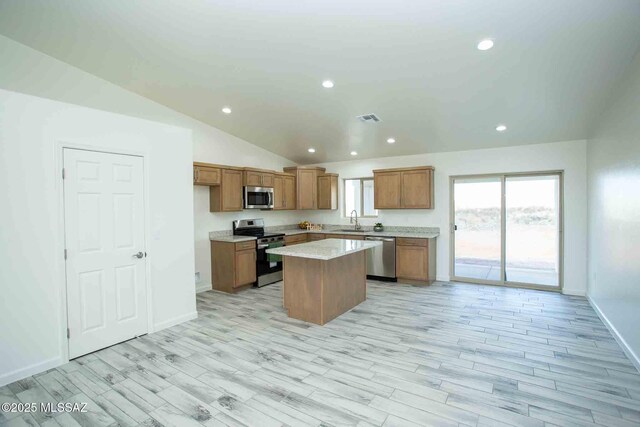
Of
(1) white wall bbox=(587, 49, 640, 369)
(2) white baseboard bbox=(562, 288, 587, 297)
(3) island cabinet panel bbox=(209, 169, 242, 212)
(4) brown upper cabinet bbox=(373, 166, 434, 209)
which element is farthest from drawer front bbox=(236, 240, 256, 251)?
(2) white baseboard bbox=(562, 288, 587, 297)

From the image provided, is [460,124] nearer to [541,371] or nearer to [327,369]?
[541,371]

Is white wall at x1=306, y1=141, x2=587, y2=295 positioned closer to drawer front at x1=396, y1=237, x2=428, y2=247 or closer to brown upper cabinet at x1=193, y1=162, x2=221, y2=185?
drawer front at x1=396, y1=237, x2=428, y2=247

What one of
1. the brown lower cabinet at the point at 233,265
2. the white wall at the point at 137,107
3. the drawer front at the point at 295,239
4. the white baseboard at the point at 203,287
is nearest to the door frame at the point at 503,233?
the drawer front at the point at 295,239

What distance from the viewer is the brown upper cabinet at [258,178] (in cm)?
597

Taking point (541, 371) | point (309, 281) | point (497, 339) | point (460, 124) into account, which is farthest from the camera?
point (460, 124)

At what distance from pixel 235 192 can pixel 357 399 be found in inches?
169

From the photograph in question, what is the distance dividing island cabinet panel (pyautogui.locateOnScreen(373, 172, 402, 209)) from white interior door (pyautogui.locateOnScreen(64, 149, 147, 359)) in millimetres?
4422

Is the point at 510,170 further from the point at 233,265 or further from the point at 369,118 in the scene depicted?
the point at 233,265

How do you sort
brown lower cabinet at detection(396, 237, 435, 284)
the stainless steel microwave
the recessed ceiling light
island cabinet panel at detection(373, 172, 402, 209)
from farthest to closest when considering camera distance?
island cabinet panel at detection(373, 172, 402, 209)
the stainless steel microwave
brown lower cabinet at detection(396, 237, 435, 284)
the recessed ceiling light

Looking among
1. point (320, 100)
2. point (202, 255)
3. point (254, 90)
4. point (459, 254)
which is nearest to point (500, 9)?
point (320, 100)

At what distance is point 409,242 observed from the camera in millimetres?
5957

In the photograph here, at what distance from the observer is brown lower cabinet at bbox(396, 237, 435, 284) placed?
19.0 ft

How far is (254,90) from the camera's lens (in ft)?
14.0

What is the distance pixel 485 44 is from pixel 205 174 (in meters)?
4.33
